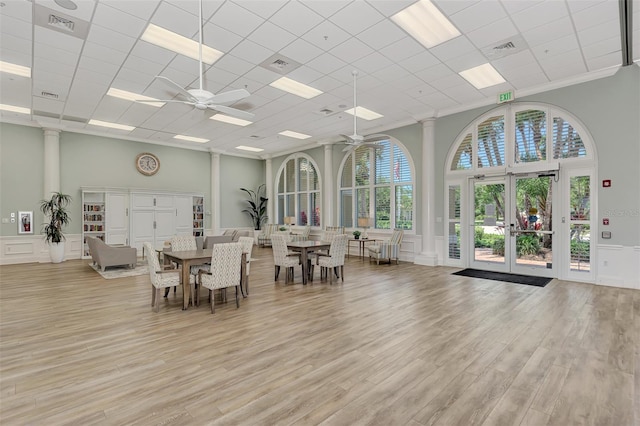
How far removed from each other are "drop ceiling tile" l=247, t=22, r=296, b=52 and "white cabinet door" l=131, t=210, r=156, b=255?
7793mm

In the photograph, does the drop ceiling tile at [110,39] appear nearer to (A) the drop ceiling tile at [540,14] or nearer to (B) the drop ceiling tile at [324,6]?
(B) the drop ceiling tile at [324,6]

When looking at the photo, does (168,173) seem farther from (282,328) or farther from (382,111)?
(282,328)

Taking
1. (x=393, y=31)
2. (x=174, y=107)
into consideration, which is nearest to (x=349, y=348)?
(x=393, y=31)

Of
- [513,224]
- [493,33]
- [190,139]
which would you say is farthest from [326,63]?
[190,139]

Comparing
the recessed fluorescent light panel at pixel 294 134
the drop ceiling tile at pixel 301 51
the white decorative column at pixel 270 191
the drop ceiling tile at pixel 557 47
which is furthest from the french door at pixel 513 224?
the white decorative column at pixel 270 191

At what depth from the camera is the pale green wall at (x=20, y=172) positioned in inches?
333

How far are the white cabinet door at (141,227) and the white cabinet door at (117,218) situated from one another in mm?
192

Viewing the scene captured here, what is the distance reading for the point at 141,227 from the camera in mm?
10156

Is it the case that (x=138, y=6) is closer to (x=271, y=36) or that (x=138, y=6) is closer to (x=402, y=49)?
(x=271, y=36)

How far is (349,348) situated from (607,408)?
6.47ft

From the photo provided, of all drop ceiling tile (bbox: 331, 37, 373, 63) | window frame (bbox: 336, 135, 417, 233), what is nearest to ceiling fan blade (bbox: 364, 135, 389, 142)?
window frame (bbox: 336, 135, 417, 233)

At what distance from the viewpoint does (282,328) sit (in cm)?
373

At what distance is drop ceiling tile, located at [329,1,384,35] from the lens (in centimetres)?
393

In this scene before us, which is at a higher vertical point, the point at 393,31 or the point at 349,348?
the point at 393,31
